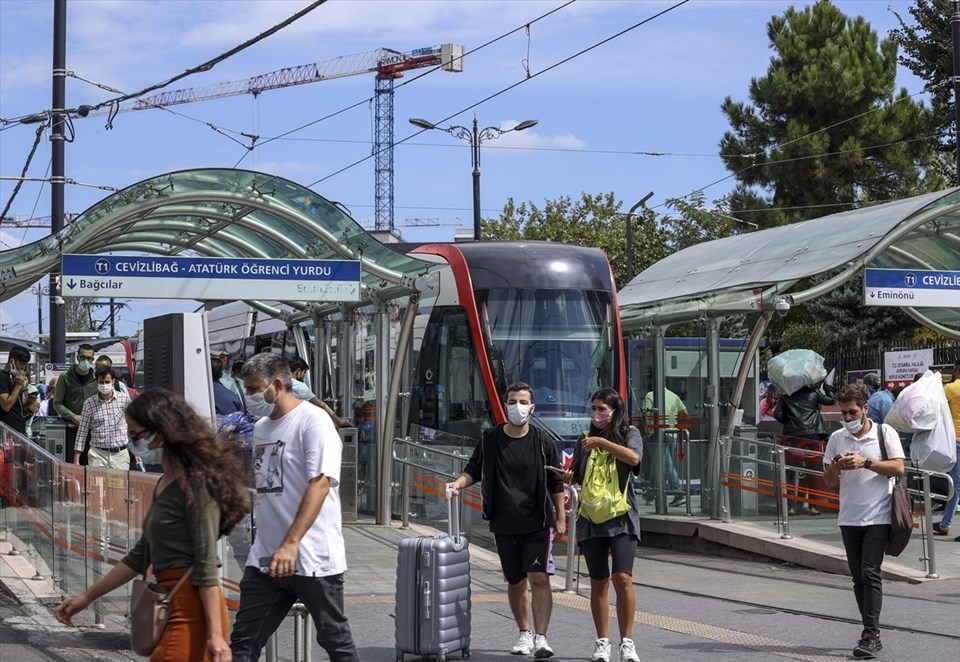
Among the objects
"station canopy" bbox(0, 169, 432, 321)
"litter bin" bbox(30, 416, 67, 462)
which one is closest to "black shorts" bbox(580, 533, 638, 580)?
"station canopy" bbox(0, 169, 432, 321)

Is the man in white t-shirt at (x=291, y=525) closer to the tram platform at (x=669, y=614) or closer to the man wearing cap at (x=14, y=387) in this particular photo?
the tram platform at (x=669, y=614)

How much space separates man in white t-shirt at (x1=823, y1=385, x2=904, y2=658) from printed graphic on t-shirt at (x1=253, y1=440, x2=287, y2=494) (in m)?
4.05

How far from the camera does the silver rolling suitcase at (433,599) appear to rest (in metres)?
8.48

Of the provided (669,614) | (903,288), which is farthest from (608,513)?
(903,288)

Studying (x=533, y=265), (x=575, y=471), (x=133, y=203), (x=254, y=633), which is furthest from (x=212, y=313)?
(x=254, y=633)

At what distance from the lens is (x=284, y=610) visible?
662cm

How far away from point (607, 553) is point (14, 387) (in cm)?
833

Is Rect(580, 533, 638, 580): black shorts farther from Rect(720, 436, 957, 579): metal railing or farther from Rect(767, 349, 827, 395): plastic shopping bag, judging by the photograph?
Rect(767, 349, 827, 395): plastic shopping bag

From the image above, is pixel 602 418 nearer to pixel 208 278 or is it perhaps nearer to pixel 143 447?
pixel 143 447

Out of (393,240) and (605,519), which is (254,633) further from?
(393,240)

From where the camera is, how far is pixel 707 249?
20.7 metres

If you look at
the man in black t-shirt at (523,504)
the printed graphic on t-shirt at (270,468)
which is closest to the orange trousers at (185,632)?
the printed graphic on t-shirt at (270,468)

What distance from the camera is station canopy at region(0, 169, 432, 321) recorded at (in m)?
13.5

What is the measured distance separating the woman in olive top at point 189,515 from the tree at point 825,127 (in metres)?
36.3
